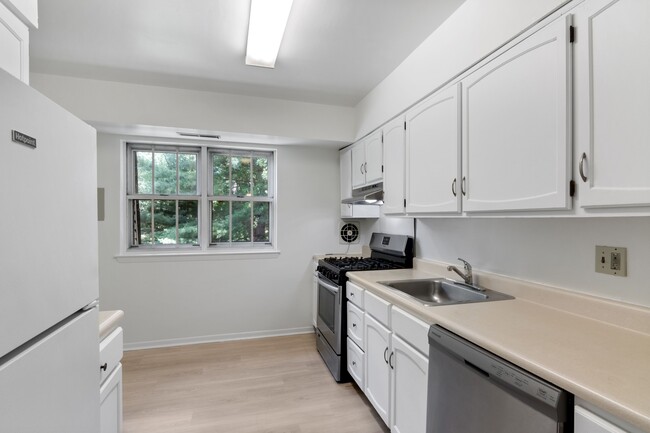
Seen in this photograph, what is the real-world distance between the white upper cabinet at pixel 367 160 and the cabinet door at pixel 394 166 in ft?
0.41

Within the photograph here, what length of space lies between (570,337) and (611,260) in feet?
1.40

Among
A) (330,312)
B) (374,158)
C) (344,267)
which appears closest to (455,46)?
(374,158)

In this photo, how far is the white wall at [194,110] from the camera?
8.30ft

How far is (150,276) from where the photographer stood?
3143 millimetres

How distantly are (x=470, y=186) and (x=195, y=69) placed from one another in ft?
7.25

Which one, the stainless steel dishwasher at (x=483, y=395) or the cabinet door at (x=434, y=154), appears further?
the cabinet door at (x=434, y=154)

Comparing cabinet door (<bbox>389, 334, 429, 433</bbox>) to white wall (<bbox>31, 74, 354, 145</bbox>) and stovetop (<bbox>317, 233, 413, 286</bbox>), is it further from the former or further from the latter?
white wall (<bbox>31, 74, 354, 145</bbox>)

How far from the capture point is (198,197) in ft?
10.9

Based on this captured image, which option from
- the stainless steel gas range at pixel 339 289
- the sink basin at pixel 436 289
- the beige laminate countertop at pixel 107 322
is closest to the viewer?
the beige laminate countertop at pixel 107 322

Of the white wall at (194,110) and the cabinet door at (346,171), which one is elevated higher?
the white wall at (194,110)

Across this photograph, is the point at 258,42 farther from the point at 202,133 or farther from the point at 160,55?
the point at 202,133

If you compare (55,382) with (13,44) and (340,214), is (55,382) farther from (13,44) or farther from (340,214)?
(340,214)

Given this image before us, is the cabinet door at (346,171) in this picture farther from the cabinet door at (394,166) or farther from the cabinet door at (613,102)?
the cabinet door at (613,102)

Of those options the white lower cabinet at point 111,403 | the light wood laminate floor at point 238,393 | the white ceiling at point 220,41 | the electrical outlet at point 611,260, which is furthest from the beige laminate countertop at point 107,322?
the electrical outlet at point 611,260
